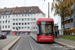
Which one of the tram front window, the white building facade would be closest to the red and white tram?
the tram front window

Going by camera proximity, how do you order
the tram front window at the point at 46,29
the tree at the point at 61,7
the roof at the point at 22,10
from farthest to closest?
the roof at the point at 22,10, the tree at the point at 61,7, the tram front window at the point at 46,29

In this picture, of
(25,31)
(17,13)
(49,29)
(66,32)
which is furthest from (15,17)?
(49,29)

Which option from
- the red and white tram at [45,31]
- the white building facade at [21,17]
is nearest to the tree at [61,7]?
the red and white tram at [45,31]

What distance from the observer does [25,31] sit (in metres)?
98.9

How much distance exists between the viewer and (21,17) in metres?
101

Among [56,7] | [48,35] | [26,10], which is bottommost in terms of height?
[48,35]

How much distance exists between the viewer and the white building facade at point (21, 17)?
327 feet

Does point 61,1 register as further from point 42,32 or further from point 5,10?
point 5,10

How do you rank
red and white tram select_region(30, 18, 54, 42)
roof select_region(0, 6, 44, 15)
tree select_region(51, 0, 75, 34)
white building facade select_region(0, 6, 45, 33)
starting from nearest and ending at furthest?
red and white tram select_region(30, 18, 54, 42), tree select_region(51, 0, 75, 34), white building facade select_region(0, 6, 45, 33), roof select_region(0, 6, 44, 15)

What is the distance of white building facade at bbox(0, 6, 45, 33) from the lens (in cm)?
9956

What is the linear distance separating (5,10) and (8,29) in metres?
11.8

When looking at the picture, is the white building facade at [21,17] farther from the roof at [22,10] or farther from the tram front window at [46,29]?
the tram front window at [46,29]

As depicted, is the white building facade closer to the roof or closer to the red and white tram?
the roof

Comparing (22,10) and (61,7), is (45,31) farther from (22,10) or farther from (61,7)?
(22,10)
